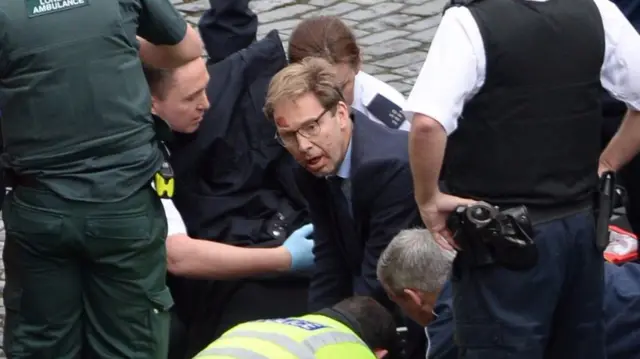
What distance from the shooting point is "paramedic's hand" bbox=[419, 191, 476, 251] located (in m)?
3.15

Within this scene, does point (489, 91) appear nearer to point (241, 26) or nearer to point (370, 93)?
point (370, 93)

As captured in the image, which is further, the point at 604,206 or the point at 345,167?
the point at 345,167

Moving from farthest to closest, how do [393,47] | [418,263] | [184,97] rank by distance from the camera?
[393,47]
[184,97]
[418,263]

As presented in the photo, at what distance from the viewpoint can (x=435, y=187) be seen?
313cm

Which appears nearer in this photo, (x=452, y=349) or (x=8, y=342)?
(x=452, y=349)

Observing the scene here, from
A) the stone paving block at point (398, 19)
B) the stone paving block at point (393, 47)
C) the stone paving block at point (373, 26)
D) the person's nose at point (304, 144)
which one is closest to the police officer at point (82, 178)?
the person's nose at point (304, 144)

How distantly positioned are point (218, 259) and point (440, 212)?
1.27 meters

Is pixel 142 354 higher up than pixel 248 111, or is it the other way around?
pixel 248 111

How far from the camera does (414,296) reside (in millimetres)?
3562

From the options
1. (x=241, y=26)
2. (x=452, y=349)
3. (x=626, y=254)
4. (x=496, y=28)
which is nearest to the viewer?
(x=496, y=28)

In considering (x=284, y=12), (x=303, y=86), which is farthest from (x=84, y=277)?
(x=284, y=12)

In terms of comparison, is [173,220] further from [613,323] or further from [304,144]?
[613,323]

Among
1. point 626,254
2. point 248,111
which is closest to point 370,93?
point 248,111

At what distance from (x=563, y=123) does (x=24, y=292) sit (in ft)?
5.19
